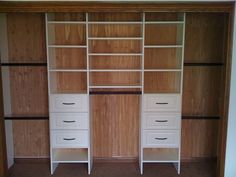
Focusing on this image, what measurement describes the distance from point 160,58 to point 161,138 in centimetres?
98

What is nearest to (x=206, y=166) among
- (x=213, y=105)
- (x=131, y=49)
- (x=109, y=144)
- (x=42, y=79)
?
(x=213, y=105)

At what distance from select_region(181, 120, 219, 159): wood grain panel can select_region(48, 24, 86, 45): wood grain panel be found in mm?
1705

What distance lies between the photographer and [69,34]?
11.3 feet

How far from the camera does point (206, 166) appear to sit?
3.62m

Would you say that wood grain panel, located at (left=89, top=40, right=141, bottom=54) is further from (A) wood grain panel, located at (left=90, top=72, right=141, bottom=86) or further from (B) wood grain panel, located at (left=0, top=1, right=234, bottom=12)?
(B) wood grain panel, located at (left=0, top=1, right=234, bottom=12)

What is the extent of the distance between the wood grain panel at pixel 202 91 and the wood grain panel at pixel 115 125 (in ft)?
2.16

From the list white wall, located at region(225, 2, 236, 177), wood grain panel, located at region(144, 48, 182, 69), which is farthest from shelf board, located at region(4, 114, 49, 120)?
white wall, located at region(225, 2, 236, 177)

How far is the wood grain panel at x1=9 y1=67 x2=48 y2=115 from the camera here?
3537mm

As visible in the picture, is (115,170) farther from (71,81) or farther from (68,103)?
(71,81)

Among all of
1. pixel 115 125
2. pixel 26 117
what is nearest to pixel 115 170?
pixel 115 125

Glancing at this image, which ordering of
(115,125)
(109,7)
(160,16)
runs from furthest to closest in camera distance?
(115,125) < (160,16) < (109,7)

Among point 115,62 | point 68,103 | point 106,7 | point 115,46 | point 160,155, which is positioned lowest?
point 160,155

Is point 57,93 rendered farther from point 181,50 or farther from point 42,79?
point 181,50

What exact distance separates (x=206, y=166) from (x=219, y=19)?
6.10ft
